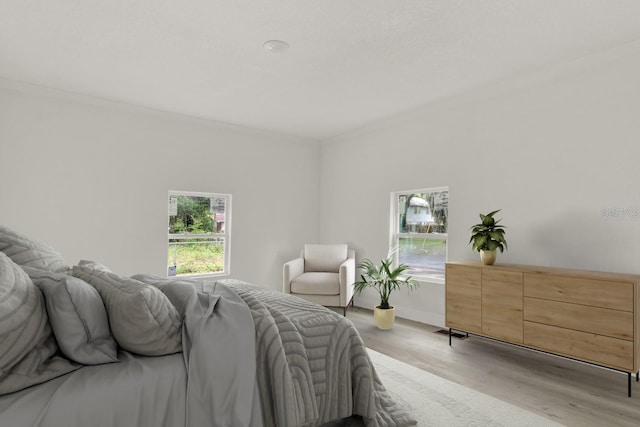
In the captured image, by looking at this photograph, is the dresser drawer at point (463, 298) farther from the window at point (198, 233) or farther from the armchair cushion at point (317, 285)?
the window at point (198, 233)

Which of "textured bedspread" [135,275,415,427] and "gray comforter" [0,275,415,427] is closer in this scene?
"gray comforter" [0,275,415,427]

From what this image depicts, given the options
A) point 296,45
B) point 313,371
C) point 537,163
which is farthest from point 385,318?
point 296,45

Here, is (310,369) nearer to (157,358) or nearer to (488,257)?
(157,358)

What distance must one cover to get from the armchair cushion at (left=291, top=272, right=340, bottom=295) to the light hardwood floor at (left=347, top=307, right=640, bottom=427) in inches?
28.3

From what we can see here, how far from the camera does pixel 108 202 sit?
427cm

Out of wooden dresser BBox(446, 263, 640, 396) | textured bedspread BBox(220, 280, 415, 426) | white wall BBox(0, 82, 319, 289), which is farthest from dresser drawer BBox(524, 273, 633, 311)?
white wall BBox(0, 82, 319, 289)

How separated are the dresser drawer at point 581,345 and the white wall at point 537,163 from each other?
26.1 inches

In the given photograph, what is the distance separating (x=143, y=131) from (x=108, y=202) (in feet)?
3.00

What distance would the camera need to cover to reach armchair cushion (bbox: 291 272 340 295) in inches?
178

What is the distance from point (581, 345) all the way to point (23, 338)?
3.18 m

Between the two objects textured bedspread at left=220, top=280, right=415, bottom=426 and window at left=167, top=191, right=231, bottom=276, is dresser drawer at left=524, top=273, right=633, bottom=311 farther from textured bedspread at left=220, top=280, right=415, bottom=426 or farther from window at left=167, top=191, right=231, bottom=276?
window at left=167, top=191, right=231, bottom=276

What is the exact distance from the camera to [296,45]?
297 centimetres

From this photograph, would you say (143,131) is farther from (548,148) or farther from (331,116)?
(548,148)

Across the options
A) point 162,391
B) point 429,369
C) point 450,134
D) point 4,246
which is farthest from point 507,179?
Result: point 4,246
